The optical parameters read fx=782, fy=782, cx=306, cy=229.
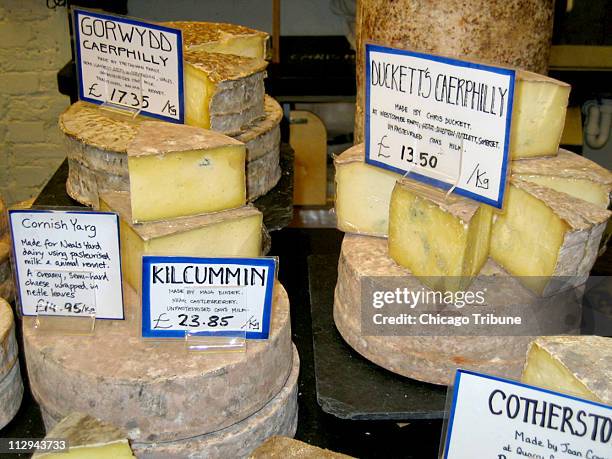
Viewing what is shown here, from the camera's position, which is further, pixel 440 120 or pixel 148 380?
pixel 440 120

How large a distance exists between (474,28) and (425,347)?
0.64 m

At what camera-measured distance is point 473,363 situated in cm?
135

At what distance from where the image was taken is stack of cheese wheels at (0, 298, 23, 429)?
127cm

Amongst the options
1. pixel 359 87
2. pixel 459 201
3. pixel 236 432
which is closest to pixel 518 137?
pixel 459 201

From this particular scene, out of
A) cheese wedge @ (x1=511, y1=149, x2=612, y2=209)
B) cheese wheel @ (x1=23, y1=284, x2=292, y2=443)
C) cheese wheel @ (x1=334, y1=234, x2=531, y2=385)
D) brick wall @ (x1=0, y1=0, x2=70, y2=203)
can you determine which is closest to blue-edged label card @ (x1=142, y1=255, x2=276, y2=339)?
cheese wheel @ (x1=23, y1=284, x2=292, y2=443)

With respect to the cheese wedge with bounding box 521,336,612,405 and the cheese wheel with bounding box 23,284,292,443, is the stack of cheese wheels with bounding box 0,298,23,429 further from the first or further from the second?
the cheese wedge with bounding box 521,336,612,405

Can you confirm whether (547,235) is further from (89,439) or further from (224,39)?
(224,39)

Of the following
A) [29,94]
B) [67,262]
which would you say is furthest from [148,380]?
[29,94]

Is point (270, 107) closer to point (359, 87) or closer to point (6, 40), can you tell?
point (359, 87)

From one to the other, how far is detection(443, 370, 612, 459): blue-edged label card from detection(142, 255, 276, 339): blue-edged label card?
13.1 inches

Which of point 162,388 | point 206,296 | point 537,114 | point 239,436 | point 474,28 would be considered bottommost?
point 239,436

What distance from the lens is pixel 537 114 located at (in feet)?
4.83

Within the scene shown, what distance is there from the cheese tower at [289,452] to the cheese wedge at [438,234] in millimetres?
394

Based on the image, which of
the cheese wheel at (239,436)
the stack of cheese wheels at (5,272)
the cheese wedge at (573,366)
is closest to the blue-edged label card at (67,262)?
the cheese wheel at (239,436)
